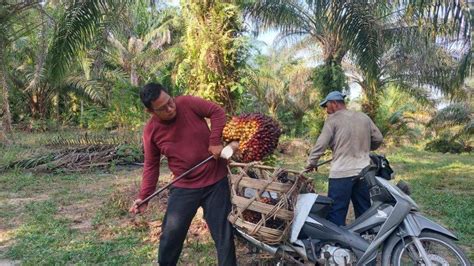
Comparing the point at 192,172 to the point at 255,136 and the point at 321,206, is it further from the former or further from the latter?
the point at 321,206

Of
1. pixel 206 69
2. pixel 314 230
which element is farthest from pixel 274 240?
pixel 206 69

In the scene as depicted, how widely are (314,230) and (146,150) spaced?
1.50 metres

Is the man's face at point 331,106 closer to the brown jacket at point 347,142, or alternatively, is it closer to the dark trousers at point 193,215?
the brown jacket at point 347,142

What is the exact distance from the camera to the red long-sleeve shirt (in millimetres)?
3471

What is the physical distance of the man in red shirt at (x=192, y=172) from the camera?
11.4ft

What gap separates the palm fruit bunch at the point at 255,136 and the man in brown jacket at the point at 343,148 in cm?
86

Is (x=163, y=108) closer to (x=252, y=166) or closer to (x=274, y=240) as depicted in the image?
(x=252, y=166)

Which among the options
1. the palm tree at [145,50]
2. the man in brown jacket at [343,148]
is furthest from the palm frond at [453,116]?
the man in brown jacket at [343,148]

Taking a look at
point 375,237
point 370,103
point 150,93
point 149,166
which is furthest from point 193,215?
point 370,103

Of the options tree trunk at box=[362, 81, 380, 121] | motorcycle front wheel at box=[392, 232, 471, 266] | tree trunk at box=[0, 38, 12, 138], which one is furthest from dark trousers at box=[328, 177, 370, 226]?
tree trunk at box=[362, 81, 380, 121]

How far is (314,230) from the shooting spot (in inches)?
147

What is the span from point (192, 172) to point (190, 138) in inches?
10.2

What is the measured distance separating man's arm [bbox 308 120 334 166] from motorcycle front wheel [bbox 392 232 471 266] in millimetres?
1180

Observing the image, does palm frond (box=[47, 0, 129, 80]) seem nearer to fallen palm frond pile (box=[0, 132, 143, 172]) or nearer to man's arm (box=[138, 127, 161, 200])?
fallen palm frond pile (box=[0, 132, 143, 172])
